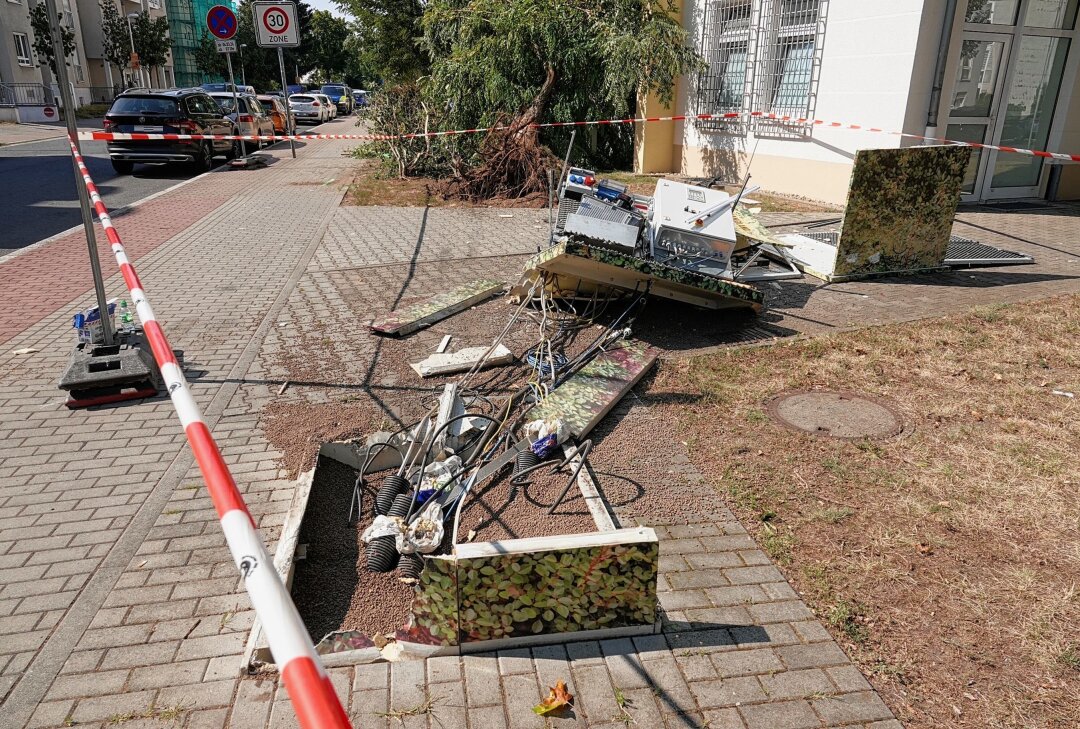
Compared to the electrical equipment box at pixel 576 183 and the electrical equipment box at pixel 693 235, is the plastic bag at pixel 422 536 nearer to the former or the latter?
the electrical equipment box at pixel 693 235

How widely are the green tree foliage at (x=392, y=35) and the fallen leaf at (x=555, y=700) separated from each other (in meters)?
23.5

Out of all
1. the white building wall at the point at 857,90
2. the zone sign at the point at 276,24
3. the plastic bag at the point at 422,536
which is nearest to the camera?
the plastic bag at the point at 422,536

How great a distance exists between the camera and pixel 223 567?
3562 millimetres

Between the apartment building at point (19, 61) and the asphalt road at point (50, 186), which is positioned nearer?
the asphalt road at point (50, 186)

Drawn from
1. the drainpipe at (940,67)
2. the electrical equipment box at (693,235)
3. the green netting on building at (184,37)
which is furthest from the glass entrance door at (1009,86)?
the green netting on building at (184,37)

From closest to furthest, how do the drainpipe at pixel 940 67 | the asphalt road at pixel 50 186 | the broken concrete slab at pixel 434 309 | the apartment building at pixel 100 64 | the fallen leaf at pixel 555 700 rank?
the fallen leaf at pixel 555 700 → the broken concrete slab at pixel 434 309 → the drainpipe at pixel 940 67 → the asphalt road at pixel 50 186 → the apartment building at pixel 100 64

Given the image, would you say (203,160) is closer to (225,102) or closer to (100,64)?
(225,102)

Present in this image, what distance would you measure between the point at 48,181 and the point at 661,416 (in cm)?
1620

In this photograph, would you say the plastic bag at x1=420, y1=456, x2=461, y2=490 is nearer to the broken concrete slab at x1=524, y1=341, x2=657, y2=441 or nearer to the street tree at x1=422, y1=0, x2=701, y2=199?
the broken concrete slab at x1=524, y1=341, x2=657, y2=441

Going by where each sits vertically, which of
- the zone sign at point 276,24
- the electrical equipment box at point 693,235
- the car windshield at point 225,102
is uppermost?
the zone sign at point 276,24

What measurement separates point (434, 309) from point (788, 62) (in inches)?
378

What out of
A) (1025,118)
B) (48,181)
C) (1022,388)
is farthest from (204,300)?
(1025,118)

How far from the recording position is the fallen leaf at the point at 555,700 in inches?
106

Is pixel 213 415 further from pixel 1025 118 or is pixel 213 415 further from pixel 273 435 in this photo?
pixel 1025 118
